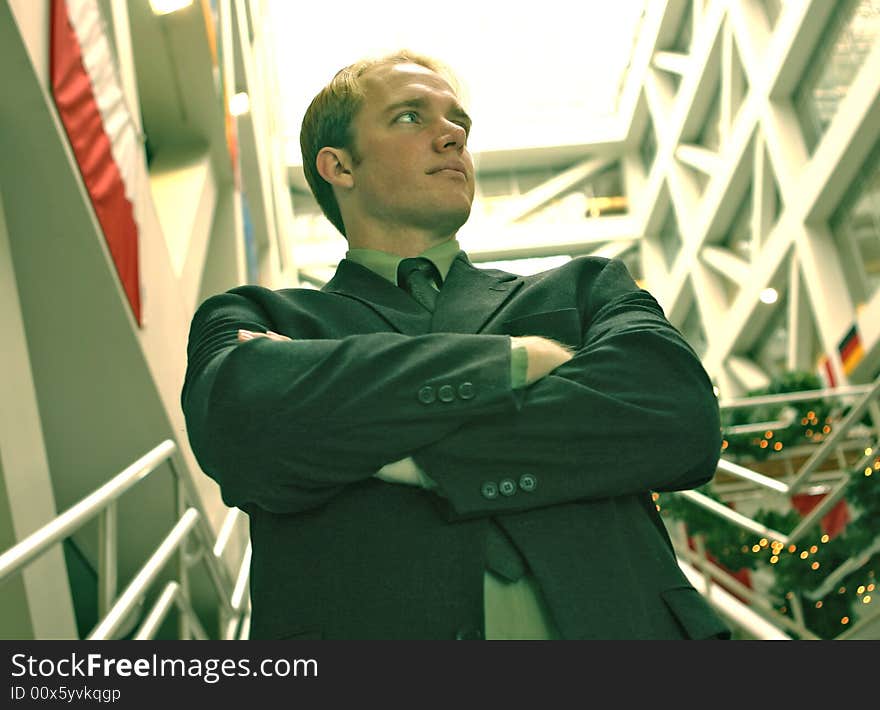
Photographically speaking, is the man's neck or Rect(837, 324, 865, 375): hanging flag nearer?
the man's neck

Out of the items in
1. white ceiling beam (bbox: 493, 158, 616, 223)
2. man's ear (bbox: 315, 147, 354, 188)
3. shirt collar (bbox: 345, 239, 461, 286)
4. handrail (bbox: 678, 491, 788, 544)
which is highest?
man's ear (bbox: 315, 147, 354, 188)

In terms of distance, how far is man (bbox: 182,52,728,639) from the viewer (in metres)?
1.26

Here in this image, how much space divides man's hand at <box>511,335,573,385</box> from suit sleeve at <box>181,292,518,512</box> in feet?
0.16

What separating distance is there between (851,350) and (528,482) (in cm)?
1235

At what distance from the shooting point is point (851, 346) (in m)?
12.3

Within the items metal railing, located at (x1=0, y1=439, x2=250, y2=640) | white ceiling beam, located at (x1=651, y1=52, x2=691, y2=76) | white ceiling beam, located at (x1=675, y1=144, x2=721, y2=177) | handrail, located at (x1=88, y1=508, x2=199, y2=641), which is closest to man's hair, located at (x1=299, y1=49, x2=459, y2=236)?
metal railing, located at (x1=0, y1=439, x2=250, y2=640)

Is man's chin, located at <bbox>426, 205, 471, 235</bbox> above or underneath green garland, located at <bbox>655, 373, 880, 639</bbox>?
above

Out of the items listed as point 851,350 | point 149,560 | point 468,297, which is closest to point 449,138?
point 468,297

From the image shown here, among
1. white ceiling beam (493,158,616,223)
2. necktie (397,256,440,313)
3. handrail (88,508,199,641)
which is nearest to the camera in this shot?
necktie (397,256,440,313)

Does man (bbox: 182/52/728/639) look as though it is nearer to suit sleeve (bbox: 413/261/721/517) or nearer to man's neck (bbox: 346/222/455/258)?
suit sleeve (bbox: 413/261/721/517)

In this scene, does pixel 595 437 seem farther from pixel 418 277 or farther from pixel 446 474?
pixel 418 277

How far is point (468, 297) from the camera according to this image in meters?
1.66

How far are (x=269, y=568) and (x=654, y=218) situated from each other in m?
24.0

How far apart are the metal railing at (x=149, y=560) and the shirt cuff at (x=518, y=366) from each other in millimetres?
1205
